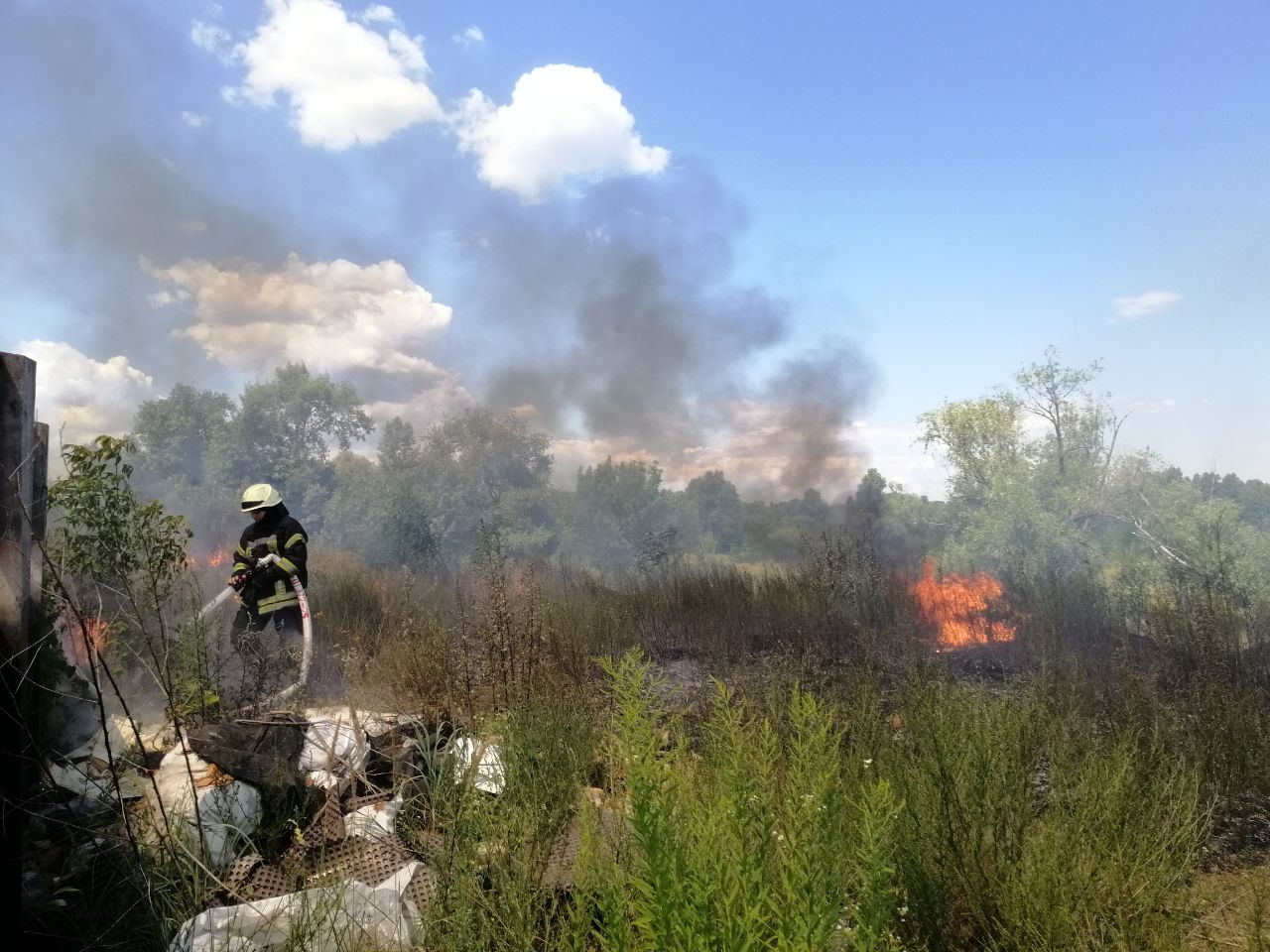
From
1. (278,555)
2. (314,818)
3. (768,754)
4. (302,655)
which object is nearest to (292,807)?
(314,818)


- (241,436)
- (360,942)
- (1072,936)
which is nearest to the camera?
(1072,936)

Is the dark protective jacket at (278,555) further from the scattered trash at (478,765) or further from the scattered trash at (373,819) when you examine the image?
the scattered trash at (373,819)

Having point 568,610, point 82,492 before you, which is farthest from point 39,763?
point 568,610

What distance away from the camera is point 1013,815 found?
3070mm

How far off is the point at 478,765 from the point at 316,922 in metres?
1.18

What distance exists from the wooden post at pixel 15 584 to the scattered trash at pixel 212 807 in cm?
56

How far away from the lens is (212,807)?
3930mm

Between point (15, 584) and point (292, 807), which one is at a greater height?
point (15, 584)

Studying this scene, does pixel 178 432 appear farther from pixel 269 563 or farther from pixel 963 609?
pixel 963 609

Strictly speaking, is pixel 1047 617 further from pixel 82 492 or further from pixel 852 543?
pixel 82 492

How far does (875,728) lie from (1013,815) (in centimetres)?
122

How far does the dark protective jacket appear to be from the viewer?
7.18 meters

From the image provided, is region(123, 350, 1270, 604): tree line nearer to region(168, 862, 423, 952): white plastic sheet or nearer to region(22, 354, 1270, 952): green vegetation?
region(22, 354, 1270, 952): green vegetation

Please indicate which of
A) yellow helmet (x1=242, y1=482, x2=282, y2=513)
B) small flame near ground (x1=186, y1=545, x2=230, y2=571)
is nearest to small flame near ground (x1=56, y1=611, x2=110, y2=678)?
yellow helmet (x1=242, y1=482, x2=282, y2=513)
